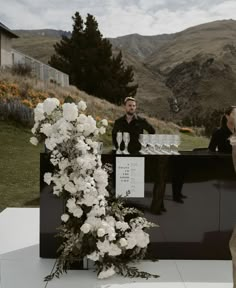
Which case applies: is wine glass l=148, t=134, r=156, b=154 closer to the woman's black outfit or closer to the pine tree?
the woman's black outfit

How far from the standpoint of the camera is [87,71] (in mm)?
32844

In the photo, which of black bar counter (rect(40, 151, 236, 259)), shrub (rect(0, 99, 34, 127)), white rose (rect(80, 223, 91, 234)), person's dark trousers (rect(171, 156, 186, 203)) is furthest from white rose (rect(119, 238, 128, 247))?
shrub (rect(0, 99, 34, 127))

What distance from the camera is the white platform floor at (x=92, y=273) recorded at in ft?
13.7

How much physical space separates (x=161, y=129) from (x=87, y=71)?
1100cm

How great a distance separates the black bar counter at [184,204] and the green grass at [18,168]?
3.80 m

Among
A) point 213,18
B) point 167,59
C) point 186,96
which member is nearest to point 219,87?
point 186,96

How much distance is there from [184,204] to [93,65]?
93.5 feet

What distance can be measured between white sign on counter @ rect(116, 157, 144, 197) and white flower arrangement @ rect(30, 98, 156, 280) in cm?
24

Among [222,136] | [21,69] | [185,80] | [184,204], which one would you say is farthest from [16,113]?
[185,80]

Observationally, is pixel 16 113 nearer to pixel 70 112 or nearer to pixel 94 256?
pixel 70 112

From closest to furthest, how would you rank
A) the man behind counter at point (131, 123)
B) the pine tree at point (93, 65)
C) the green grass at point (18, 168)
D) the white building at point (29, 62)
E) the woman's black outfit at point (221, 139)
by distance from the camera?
the woman's black outfit at point (221, 139)
the man behind counter at point (131, 123)
the green grass at point (18, 168)
the white building at point (29, 62)
the pine tree at point (93, 65)

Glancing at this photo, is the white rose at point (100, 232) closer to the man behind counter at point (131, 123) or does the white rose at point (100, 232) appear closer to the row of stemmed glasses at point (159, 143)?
the row of stemmed glasses at point (159, 143)

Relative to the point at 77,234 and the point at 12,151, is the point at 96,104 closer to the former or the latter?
the point at 12,151

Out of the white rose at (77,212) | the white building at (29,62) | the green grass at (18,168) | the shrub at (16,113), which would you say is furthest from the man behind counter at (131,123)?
the white building at (29,62)
